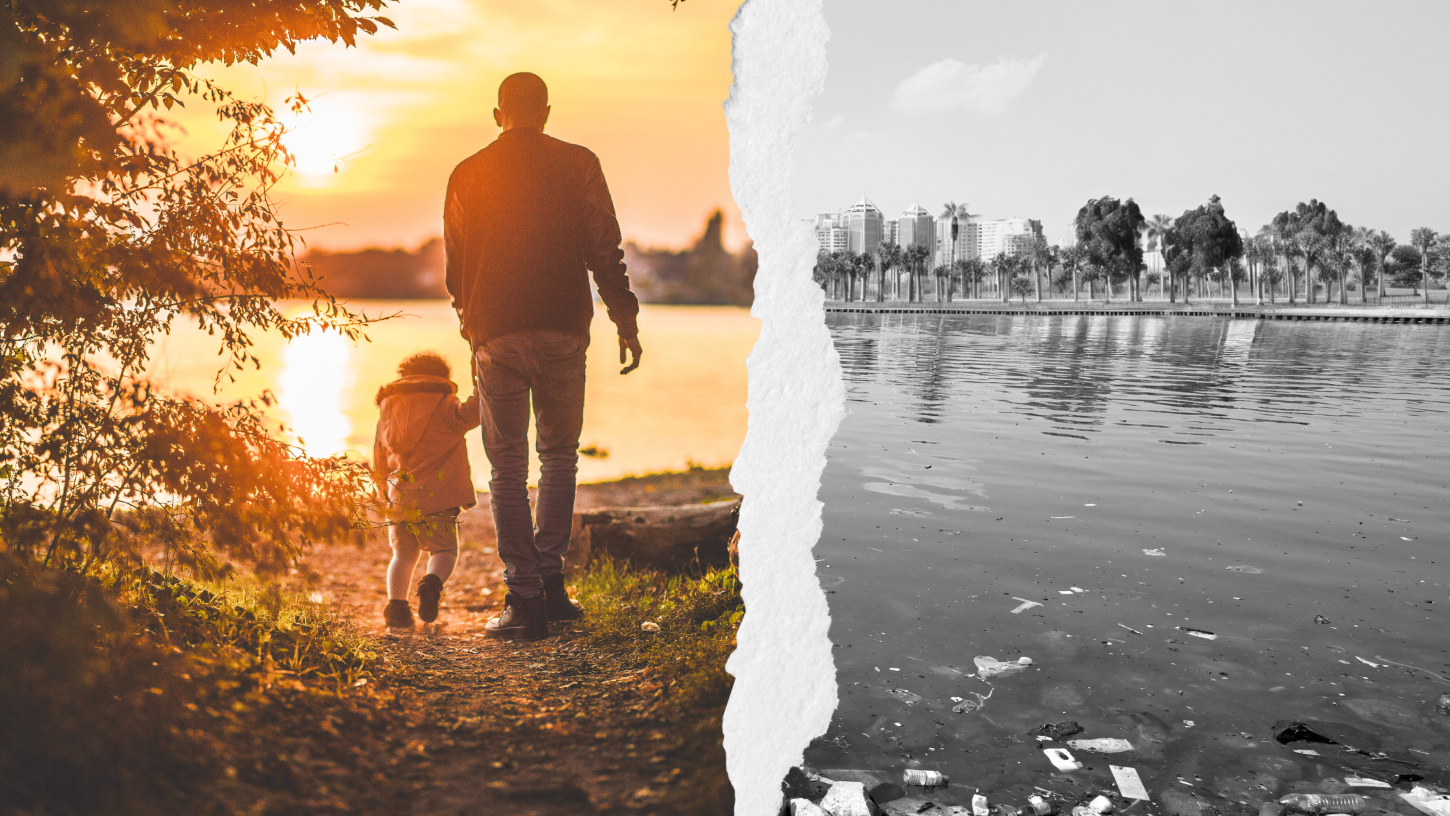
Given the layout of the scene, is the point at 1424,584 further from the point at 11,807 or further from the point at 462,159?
the point at 11,807

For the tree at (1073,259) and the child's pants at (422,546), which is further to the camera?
the tree at (1073,259)

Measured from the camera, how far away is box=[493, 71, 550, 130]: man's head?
8.92ft

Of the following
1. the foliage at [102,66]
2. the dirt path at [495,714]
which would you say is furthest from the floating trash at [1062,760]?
the foliage at [102,66]

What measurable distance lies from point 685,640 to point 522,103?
176 cm

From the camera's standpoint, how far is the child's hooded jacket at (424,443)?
249 cm

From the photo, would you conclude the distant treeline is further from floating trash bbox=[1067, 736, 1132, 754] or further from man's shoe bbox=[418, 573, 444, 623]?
floating trash bbox=[1067, 736, 1132, 754]

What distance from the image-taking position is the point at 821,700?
12.6 ft

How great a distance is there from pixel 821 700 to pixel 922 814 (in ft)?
2.84

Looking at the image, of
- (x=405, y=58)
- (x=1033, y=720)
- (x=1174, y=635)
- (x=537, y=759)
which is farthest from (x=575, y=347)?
(x=1174, y=635)

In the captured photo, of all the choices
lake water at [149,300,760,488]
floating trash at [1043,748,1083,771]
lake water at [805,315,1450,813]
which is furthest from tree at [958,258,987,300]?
lake water at [149,300,760,488]

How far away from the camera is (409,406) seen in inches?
99.8

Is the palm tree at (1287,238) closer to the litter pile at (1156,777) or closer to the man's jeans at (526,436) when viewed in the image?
the litter pile at (1156,777)

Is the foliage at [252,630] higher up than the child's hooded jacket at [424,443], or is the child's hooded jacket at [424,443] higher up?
the child's hooded jacket at [424,443]

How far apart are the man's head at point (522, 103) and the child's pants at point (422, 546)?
1139 millimetres
